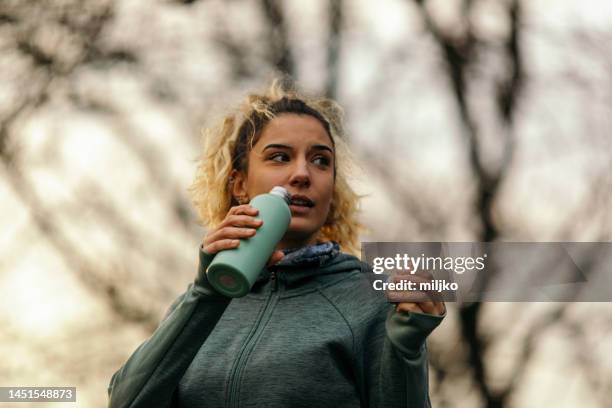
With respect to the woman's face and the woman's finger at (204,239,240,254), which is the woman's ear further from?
the woman's finger at (204,239,240,254)

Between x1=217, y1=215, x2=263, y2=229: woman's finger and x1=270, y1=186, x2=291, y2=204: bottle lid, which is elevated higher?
x1=270, y1=186, x2=291, y2=204: bottle lid

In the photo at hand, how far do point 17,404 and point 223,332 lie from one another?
2301mm

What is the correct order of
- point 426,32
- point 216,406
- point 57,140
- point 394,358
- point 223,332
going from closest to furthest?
point 394,358
point 216,406
point 223,332
point 426,32
point 57,140

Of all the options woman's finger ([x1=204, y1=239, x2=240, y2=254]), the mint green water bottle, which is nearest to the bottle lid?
the mint green water bottle

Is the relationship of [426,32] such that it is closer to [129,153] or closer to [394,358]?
[129,153]

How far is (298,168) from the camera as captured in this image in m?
1.99

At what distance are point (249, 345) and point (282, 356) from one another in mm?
97

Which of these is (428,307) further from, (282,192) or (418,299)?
(282,192)

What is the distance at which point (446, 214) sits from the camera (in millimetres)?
3713

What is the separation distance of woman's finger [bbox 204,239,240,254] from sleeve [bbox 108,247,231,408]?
36mm

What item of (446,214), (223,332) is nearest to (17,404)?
(446,214)

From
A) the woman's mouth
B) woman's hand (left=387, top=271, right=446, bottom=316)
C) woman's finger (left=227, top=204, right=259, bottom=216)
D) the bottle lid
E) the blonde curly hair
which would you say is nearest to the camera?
woman's hand (left=387, top=271, right=446, bottom=316)

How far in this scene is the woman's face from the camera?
1.98m

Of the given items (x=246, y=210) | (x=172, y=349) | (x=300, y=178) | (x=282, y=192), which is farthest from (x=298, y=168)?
(x=172, y=349)
